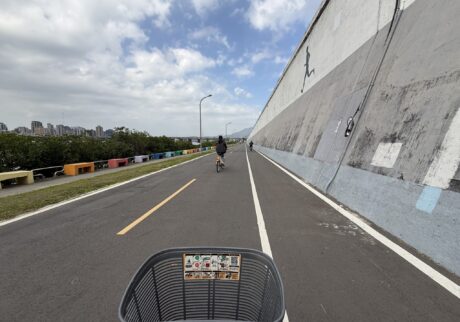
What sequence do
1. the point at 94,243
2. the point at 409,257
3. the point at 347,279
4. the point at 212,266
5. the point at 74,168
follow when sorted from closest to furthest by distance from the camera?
the point at 212,266
the point at 347,279
the point at 409,257
the point at 94,243
the point at 74,168

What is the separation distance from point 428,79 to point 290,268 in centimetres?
537

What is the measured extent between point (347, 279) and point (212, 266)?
96.8 inches

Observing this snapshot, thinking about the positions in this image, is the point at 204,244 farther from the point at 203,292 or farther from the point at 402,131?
the point at 402,131

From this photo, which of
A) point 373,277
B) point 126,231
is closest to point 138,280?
point 373,277

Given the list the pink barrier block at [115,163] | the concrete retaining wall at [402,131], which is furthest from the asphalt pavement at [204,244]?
the pink barrier block at [115,163]

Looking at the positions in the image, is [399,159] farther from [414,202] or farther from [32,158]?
[32,158]

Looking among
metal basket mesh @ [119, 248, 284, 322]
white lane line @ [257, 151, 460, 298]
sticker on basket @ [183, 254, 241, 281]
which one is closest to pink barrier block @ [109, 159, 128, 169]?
white lane line @ [257, 151, 460, 298]

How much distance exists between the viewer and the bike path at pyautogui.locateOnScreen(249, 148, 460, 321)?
3.10 metres

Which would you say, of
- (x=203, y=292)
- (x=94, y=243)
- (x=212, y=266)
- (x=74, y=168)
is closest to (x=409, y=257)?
(x=203, y=292)

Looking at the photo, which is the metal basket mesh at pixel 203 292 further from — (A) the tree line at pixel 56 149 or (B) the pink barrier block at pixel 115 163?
(B) the pink barrier block at pixel 115 163

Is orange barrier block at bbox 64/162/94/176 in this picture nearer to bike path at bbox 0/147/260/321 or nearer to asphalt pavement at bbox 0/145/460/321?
bike path at bbox 0/147/260/321

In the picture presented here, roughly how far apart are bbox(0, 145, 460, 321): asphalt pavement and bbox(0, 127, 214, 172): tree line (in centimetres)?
1129

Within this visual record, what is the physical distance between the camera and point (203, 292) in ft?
8.36

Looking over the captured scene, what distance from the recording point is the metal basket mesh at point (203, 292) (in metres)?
2.16
